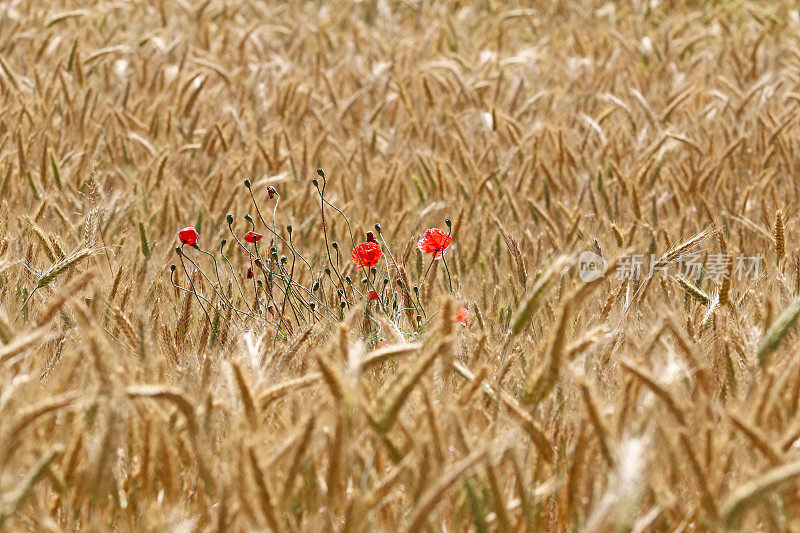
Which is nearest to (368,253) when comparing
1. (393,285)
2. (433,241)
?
(433,241)

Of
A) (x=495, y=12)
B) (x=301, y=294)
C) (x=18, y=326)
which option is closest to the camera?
(x=18, y=326)

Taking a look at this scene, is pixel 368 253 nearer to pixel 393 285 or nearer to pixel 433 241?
pixel 433 241

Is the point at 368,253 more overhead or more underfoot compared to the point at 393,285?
more overhead

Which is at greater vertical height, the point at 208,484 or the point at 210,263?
the point at 208,484

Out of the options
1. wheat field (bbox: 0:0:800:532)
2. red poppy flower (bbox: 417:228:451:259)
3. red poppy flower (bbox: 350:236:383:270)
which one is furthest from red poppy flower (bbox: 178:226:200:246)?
red poppy flower (bbox: 417:228:451:259)

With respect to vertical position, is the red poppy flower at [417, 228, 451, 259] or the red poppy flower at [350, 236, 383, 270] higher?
the red poppy flower at [417, 228, 451, 259]

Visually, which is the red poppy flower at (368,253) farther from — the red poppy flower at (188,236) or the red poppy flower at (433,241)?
the red poppy flower at (188,236)

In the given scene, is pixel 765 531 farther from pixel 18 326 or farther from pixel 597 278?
pixel 18 326

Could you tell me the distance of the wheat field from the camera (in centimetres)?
110

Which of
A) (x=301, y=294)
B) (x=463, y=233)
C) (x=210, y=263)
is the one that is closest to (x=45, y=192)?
(x=210, y=263)

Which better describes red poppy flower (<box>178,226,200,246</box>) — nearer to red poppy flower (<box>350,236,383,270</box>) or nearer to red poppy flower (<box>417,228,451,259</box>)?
red poppy flower (<box>350,236,383,270</box>)

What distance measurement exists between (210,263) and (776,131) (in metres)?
1.70

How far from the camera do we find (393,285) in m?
2.19

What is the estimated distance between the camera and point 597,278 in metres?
1.24
